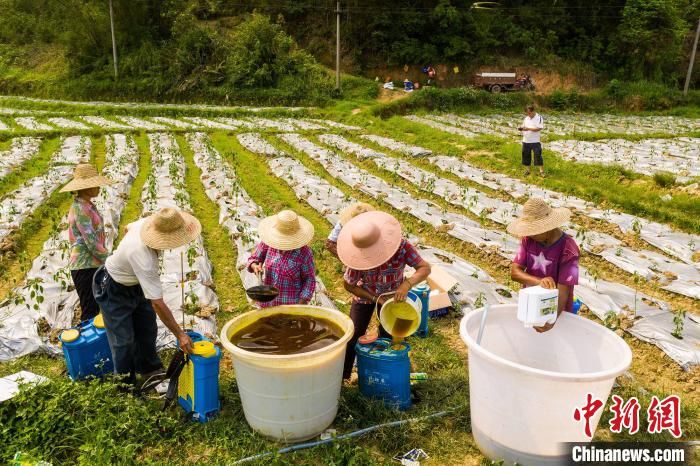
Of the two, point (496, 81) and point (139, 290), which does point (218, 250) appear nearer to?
point (139, 290)

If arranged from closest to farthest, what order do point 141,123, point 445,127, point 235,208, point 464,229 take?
1. point 464,229
2. point 235,208
3. point 445,127
4. point 141,123

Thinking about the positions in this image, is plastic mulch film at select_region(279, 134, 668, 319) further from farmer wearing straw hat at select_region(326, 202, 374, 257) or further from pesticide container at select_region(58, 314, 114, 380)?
pesticide container at select_region(58, 314, 114, 380)

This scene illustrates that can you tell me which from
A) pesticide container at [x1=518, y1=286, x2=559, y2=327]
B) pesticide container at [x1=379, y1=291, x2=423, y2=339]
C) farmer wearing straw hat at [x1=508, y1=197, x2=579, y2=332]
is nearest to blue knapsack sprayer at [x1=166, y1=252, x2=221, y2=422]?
pesticide container at [x1=379, y1=291, x2=423, y2=339]

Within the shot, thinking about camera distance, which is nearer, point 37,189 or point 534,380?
point 534,380

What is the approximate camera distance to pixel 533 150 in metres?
11.3

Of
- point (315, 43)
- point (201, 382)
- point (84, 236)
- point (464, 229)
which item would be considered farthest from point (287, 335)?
point (315, 43)

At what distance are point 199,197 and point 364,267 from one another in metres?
7.44

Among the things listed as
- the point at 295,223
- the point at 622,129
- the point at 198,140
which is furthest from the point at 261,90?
the point at 295,223

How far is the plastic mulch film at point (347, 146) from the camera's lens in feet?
44.7

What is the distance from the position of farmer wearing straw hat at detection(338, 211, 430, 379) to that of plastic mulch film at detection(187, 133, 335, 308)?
1542 mm

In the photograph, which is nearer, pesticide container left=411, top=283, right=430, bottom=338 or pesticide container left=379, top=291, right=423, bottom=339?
pesticide container left=379, top=291, right=423, bottom=339

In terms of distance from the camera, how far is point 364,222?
3.70 m

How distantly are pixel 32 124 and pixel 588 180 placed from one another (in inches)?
699

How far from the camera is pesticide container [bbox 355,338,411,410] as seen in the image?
379cm
